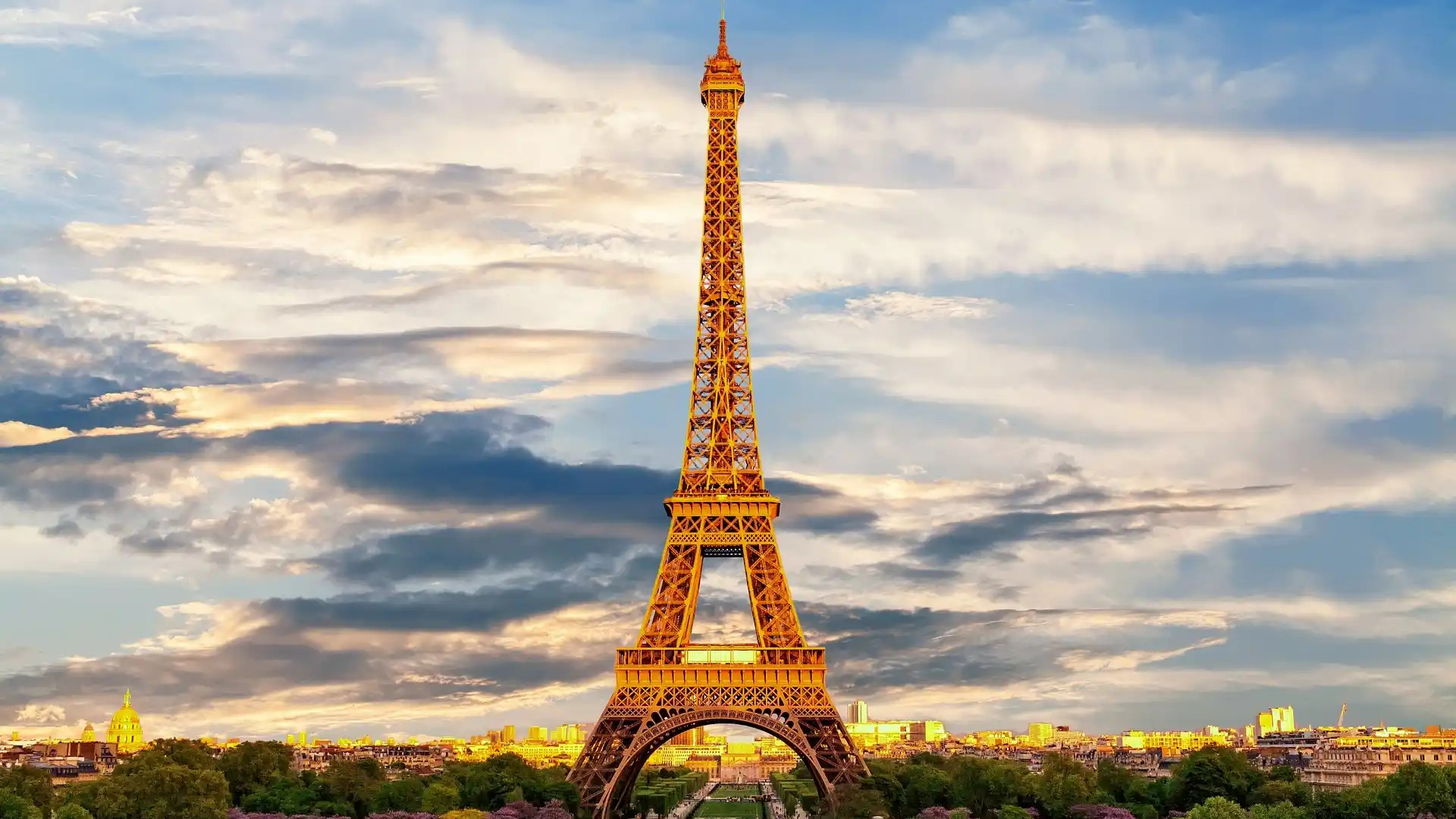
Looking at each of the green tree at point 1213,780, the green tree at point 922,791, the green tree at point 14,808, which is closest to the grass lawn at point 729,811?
the green tree at point 922,791

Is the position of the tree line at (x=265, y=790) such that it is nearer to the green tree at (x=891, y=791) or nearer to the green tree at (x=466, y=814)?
the green tree at (x=466, y=814)

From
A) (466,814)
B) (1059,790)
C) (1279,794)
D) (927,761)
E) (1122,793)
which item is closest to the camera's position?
(466,814)

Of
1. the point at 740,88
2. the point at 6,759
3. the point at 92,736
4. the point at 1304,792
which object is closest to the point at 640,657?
the point at 740,88

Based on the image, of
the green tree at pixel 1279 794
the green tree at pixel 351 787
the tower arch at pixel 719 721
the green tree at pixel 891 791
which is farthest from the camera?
the green tree at pixel 351 787

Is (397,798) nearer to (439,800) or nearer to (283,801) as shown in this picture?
(439,800)

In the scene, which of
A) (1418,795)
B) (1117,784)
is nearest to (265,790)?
(1117,784)

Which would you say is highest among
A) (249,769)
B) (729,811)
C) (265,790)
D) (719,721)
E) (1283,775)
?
(719,721)
